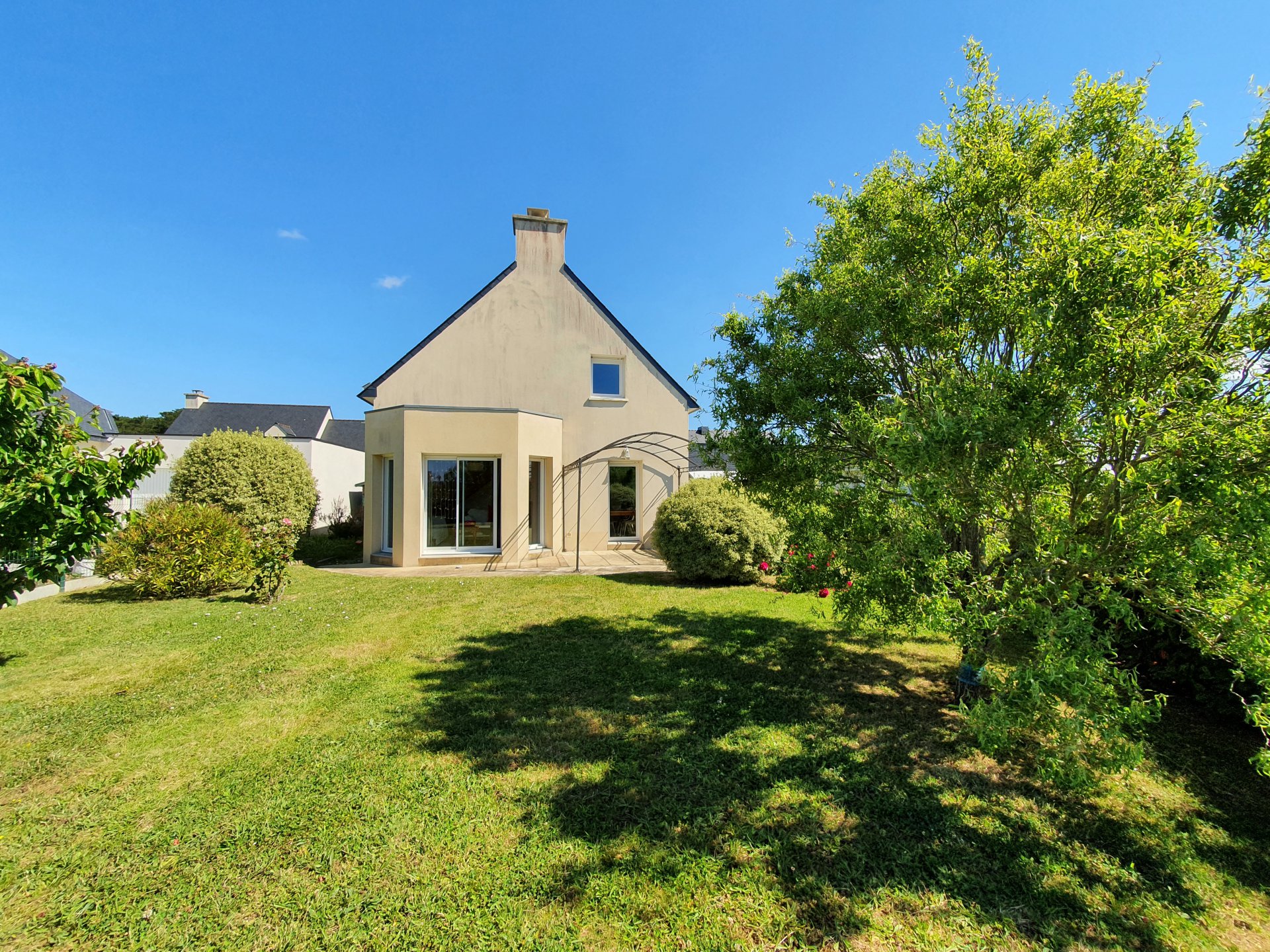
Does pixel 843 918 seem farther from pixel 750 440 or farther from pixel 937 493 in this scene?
pixel 750 440

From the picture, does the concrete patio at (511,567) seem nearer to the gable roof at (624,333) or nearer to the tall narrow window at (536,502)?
the tall narrow window at (536,502)

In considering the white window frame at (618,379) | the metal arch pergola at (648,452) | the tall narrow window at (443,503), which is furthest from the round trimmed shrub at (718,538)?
the tall narrow window at (443,503)

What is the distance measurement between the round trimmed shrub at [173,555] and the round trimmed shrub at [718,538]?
9.11 meters

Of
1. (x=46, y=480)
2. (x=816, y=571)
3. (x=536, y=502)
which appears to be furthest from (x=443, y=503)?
(x=816, y=571)

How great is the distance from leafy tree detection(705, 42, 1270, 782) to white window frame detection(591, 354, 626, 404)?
11.8m

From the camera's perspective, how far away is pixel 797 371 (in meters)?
5.34

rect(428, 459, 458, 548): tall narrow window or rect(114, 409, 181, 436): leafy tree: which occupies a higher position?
rect(114, 409, 181, 436): leafy tree

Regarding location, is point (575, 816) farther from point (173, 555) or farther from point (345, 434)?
point (345, 434)

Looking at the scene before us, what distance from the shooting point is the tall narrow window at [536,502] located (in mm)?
15852

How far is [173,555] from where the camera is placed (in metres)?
9.77

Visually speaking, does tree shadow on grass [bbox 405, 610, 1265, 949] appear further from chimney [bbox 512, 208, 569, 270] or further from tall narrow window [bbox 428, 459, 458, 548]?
chimney [bbox 512, 208, 569, 270]

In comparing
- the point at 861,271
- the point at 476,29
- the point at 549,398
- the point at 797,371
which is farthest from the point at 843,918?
the point at 549,398

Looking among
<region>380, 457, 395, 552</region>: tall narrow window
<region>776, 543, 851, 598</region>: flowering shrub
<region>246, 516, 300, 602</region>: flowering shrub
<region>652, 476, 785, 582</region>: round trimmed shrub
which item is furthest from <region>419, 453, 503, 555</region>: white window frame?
<region>776, 543, 851, 598</region>: flowering shrub

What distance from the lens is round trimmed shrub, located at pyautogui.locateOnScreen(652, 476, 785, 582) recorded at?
37.4ft
